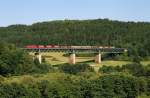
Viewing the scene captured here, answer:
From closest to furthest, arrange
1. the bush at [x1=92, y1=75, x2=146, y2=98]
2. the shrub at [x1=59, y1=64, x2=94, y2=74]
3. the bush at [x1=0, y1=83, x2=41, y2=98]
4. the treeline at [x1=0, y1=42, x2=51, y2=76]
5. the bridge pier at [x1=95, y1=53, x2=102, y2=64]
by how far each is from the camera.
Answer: the bush at [x1=0, y1=83, x2=41, y2=98], the bush at [x1=92, y1=75, x2=146, y2=98], the treeline at [x1=0, y1=42, x2=51, y2=76], the shrub at [x1=59, y1=64, x2=94, y2=74], the bridge pier at [x1=95, y1=53, x2=102, y2=64]

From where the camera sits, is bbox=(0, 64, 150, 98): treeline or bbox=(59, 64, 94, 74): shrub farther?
bbox=(59, 64, 94, 74): shrub

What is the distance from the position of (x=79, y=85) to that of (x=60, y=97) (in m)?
5.89

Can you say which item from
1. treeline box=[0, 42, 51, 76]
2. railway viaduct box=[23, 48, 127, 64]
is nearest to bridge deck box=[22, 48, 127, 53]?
railway viaduct box=[23, 48, 127, 64]

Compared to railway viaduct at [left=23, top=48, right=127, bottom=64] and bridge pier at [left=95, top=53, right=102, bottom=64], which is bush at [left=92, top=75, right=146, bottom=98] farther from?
bridge pier at [left=95, top=53, right=102, bottom=64]

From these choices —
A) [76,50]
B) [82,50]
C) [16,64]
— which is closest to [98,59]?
[76,50]

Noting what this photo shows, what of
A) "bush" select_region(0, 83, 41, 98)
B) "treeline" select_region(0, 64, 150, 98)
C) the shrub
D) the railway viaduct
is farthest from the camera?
the railway viaduct

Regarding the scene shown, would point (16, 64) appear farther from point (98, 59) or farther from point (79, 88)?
point (98, 59)

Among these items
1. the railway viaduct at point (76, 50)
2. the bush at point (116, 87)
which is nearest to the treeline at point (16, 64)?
the bush at point (116, 87)

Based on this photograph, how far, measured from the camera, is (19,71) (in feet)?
388

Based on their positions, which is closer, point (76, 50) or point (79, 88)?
point (79, 88)

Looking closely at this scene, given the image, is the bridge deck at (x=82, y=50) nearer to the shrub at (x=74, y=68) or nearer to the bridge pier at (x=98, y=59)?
the bridge pier at (x=98, y=59)

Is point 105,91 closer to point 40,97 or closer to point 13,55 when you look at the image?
point 40,97

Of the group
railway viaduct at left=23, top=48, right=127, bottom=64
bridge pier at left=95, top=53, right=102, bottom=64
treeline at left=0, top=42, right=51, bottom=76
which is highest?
treeline at left=0, top=42, right=51, bottom=76

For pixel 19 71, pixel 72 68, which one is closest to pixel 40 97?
pixel 19 71
